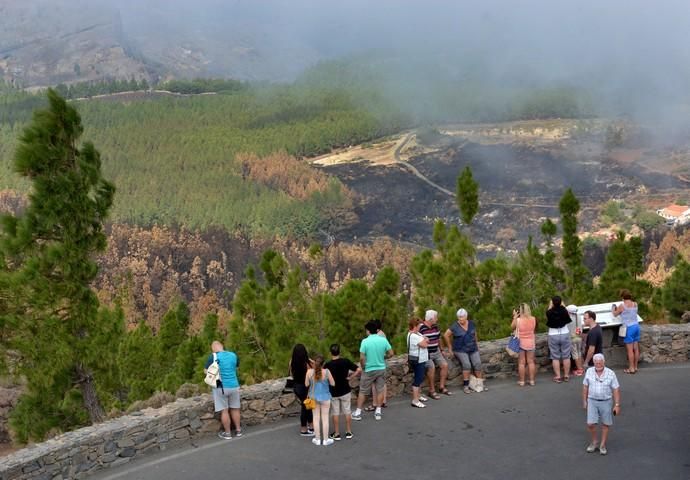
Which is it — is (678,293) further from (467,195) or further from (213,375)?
(213,375)

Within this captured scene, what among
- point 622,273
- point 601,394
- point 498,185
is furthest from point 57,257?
point 498,185

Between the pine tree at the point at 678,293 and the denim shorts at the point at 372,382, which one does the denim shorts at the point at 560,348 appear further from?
the pine tree at the point at 678,293

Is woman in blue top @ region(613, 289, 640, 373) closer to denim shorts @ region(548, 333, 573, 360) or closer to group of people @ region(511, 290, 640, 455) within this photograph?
group of people @ region(511, 290, 640, 455)

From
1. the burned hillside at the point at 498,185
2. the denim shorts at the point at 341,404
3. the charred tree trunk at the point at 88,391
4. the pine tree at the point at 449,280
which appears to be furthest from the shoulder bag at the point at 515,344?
the burned hillside at the point at 498,185

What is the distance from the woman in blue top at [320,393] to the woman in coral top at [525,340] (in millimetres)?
3546

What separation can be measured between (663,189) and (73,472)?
112853 mm

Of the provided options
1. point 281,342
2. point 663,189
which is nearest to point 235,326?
point 281,342

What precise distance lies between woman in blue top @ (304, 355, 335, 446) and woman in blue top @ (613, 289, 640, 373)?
5323 millimetres

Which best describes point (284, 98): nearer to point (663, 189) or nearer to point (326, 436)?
point (663, 189)

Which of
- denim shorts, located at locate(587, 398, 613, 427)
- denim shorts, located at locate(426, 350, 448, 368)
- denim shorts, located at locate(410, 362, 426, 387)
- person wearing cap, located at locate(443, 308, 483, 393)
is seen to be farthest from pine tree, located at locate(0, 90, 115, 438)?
denim shorts, located at locate(587, 398, 613, 427)

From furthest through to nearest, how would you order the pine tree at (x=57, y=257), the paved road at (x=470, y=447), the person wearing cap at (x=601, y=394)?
the pine tree at (x=57, y=257)
the person wearing cap at (x=601, y=394)
the paved road at (x=470, y=447)

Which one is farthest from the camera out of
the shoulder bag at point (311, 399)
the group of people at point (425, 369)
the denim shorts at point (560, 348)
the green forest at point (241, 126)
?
the green forest at point (241, 126)

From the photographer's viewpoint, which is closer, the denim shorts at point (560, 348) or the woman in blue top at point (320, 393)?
the woman in blue top at point (320, 393)

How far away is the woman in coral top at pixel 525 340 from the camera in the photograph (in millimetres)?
12820
